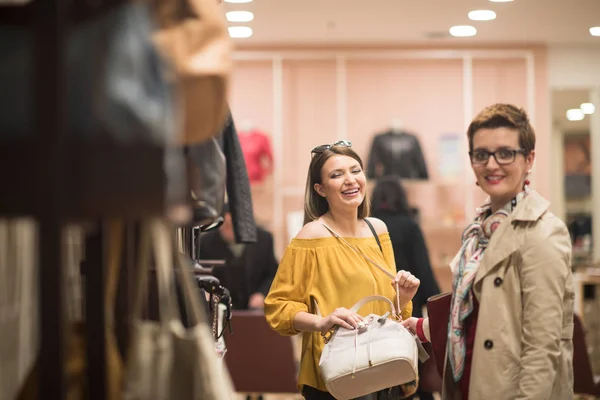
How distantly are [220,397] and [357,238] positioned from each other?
1.72 m

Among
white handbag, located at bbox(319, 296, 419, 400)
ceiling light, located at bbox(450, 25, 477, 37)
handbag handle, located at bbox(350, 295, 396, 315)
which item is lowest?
white handbag, located at bbox(319, 296, 419, 400)

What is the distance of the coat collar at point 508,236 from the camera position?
2436mm

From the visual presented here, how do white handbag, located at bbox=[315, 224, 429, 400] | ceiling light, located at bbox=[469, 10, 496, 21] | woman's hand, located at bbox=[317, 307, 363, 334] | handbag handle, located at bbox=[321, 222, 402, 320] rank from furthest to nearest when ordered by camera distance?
ceiling light, located at bbox=[469, 10, 496, 21] → handbag handle, located at bbox=[321, 222, 402, 320] → woman's hand, located at bbox=[317, 307, 363, 334] → white handbag, located at bbox=[315, 224, 429, 400]

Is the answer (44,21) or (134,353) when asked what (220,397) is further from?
(44,21)

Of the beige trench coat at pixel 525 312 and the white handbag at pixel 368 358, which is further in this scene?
the white handbag at pixel 368 358

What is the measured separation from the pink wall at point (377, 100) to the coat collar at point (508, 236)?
6.38 meters

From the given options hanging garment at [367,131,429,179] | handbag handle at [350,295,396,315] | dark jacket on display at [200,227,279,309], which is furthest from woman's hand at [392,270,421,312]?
hanging garment at [367,131,429,179]

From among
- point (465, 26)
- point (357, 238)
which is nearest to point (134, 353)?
point (357, 238)

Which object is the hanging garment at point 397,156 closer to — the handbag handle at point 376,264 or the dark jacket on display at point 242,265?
the dark jacket on display at point 242,265

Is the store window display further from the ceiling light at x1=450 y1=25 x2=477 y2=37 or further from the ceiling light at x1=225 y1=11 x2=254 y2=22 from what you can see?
the ceiling light at x1=225 y1=11 x2=254 y2=22

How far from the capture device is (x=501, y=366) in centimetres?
238

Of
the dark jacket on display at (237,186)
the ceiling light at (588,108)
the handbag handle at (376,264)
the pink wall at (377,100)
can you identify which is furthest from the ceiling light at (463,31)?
the dark jacket on display at (237,186)

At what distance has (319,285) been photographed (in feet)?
9.93

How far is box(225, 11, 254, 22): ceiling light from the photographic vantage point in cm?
717
